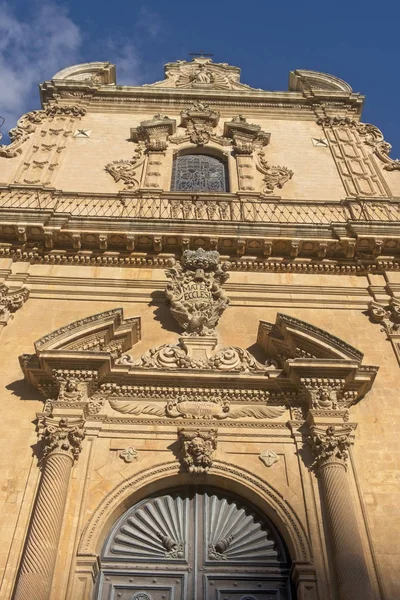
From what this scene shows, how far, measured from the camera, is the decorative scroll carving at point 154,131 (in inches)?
556

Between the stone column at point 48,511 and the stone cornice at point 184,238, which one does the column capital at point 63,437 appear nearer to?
the stone column at point 48,511

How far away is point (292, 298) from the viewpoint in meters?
9.93

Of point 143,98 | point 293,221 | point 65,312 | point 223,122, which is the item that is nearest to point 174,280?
point 65,312

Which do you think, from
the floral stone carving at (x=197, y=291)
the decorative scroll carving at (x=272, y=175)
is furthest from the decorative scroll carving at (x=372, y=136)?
the floral stone carving at (x=197, y=291)

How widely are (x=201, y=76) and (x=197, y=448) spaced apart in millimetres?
12980

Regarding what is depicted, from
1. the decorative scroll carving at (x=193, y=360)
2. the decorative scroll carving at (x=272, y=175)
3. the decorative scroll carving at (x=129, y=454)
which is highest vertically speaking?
the decorative scroll carving at (x=272, y=175)

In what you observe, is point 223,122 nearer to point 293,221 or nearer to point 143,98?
point 143,98

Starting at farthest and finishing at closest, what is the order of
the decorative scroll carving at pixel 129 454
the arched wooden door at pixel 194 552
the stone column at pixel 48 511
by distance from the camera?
the decorative scroll carving at pixel 129 454 → the arched wooden door at pixel 194 552 → the stone column at pixel 48 511

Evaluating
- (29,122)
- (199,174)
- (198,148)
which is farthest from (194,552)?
(29,122)

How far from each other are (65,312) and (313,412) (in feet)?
13.3

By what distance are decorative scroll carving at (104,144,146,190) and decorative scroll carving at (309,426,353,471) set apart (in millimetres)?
6928

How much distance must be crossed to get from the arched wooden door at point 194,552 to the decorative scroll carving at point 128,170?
7.11m

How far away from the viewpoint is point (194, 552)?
7000mm

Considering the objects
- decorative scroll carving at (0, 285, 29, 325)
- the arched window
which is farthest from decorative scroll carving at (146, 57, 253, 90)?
decorative scroll carving at (0, 285, 29, 325)
